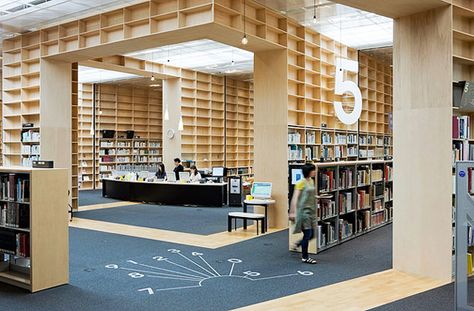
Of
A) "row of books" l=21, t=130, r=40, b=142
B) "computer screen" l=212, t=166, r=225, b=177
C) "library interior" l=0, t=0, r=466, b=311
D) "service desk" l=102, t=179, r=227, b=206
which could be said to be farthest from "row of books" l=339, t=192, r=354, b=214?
"row of books" l=21, t=130, r=40, b=142

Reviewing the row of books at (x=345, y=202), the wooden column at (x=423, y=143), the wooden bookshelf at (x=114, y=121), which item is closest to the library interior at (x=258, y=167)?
Result: the wooden column at (x=423, y=143)

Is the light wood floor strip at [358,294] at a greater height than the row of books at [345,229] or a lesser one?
lesser

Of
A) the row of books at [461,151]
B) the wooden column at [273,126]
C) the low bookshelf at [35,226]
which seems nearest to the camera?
the low bookshelf at [35,226]

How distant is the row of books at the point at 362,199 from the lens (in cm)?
895

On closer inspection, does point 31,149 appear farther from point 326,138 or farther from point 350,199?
point 350,199

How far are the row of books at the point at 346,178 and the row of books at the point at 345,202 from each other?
165 mm

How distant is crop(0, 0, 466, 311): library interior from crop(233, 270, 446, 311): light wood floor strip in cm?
4

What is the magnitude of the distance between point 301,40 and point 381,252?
5405 millimetres

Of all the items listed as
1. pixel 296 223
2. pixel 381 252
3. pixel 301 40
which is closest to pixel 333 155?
pixel 301 40

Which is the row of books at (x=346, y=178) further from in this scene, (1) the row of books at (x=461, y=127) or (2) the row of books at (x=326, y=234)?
(1) the row of books at (x=461, y=127)

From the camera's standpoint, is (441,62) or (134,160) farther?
(134,160)

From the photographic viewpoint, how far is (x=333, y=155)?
12164 mm

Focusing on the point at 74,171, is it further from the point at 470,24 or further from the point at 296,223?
the point at 470,24

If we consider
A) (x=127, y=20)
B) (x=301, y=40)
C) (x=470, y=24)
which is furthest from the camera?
(x=301, y=40)
